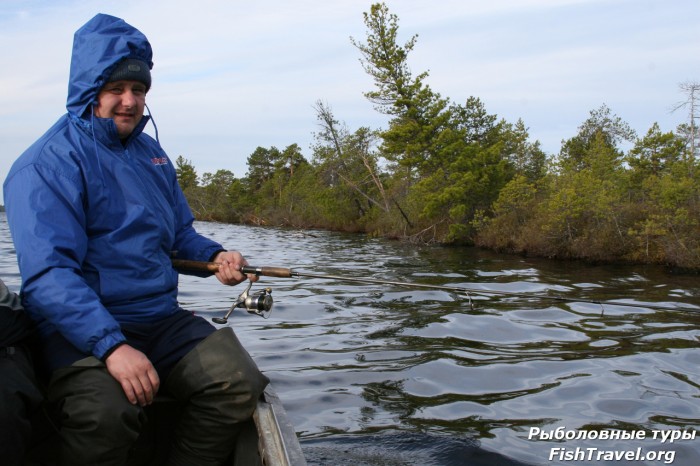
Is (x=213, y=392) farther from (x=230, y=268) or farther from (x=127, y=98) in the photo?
(x=127, y=98)

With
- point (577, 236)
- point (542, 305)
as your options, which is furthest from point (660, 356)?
point (577, 236)

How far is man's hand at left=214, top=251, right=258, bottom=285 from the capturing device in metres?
3.52

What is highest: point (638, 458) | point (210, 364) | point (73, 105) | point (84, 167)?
point (73, 105)

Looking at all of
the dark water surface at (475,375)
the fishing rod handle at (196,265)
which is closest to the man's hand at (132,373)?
the fishing rod handle at (196,265)

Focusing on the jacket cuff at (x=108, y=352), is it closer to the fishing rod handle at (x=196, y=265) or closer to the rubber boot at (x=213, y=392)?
the rubber boot at (x=213, y=392)

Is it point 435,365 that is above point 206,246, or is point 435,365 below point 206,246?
below

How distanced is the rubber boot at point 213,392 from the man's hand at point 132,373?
0.93ft

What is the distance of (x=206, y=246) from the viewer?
363cm

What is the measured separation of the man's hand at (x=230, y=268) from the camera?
352cm

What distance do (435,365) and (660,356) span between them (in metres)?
2.53

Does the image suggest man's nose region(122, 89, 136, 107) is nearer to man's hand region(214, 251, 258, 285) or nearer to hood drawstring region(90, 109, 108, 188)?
hood drawstring region(90, 109, 108, 188)

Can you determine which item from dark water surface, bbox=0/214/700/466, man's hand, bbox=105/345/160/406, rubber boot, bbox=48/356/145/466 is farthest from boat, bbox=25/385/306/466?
dark water surface, bbox=0/214/700/466

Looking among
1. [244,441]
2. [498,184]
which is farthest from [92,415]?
[498,184]

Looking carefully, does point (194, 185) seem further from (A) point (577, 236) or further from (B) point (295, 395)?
(B) point (295, 395)
